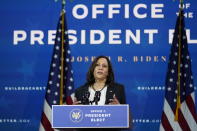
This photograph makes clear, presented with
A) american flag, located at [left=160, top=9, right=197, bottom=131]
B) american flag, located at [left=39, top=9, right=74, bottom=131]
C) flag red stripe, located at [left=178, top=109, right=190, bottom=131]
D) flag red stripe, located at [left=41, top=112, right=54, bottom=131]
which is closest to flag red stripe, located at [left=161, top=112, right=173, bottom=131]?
american flag, located at [left=160, top=9, right=197, bottom=131]

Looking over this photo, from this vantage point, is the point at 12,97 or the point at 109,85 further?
the point at 12,97

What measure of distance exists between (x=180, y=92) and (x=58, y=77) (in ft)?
5.32

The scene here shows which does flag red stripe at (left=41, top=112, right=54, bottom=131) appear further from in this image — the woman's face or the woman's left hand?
the woman's left hand

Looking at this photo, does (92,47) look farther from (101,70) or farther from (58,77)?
(101,70)

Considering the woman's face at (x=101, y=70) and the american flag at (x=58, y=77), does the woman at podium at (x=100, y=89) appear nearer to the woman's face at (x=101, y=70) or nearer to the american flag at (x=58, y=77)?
the woman's face at (x=101, y=70)

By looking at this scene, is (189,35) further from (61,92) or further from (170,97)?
(61,92)

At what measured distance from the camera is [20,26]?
21.9 feet

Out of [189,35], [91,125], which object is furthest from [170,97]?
[91,125]

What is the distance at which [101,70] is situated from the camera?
458 centimetres

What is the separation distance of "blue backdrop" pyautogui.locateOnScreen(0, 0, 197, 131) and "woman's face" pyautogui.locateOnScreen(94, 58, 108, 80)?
1896 millimetres

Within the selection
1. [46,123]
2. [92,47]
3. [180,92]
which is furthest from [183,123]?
[46,123]

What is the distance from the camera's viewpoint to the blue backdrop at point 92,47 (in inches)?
255

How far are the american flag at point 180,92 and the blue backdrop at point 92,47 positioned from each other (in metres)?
0.43

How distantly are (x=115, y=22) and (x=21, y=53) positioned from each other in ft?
4.69
